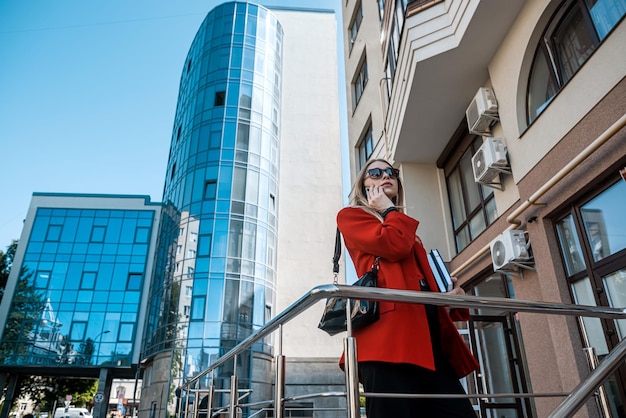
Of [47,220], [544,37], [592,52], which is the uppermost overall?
[47,220]

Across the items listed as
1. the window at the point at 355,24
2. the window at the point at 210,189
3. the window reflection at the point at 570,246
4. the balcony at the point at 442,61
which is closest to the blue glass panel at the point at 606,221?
the window reflection at the point at 570,246

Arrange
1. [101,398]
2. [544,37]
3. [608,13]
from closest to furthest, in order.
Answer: [608,13]
[544,37]
[101,398]

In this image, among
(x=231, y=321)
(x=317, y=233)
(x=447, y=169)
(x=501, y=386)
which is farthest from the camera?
(x=317, y=233)

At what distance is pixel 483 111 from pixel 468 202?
1.92 meters

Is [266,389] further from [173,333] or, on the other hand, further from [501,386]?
[501,386]

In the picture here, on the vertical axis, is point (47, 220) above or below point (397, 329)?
above

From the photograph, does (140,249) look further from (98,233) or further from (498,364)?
(498,364)

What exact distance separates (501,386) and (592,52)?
4906mm

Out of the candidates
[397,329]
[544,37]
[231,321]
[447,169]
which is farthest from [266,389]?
[397,329]

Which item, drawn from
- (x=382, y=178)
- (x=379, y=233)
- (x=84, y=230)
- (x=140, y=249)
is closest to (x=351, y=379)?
(x=379, y=233)

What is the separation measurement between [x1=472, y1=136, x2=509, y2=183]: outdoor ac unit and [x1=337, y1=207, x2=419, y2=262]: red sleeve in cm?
455

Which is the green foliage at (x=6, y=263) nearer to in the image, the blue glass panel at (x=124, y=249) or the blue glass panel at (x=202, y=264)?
the blue glass panel at (x=124, y=249)

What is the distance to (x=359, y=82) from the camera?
1338 centimetres

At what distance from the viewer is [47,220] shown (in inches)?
1318
